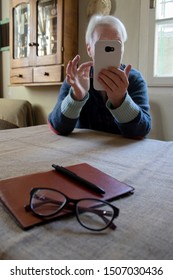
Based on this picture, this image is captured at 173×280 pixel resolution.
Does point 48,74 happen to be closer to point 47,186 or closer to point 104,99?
point 104,99

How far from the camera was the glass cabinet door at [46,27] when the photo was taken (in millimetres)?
1837

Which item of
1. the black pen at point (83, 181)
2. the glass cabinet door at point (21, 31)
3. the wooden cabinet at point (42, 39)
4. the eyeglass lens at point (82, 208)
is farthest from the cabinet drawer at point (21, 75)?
the eyeglass lens at point (82, 208)

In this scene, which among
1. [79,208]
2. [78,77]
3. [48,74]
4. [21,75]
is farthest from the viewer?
[21,75]

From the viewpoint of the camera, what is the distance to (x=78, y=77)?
950mm

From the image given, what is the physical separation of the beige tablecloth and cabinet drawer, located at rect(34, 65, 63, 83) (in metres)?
1.09

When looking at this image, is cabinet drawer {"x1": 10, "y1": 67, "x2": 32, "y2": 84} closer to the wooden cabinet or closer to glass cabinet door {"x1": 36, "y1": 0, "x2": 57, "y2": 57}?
the wooden cabinet

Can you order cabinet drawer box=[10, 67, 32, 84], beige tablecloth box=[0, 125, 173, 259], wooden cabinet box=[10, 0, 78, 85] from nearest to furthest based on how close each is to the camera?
beige tablecloth box=[0, 125, 173, 259], wooden cabinet box=[10, 0, 78, 85], cabinet drawer box=[10, 67, 32, 84]

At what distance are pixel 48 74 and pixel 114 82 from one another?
117 centimetres

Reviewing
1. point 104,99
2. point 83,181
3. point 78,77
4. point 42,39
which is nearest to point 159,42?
point 104,99

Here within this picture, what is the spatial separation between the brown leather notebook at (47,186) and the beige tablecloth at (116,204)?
13mm

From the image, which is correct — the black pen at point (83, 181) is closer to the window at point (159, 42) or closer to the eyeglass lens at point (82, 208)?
the eyeglass lens at point (82, 208)

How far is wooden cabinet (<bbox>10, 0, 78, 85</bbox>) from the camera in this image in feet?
5.79

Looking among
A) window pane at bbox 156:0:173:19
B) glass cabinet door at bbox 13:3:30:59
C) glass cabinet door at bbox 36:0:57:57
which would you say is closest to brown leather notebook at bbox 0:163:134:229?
window pane at bbox 156:0:173:19

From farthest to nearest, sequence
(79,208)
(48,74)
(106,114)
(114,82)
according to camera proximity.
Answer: (48,74) → (106,114) → (114,82) → (79,208)
